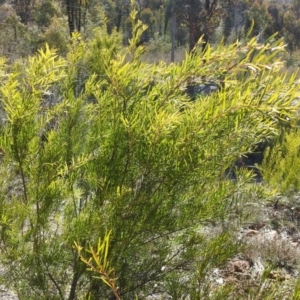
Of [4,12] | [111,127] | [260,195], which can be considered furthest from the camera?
[4,12]

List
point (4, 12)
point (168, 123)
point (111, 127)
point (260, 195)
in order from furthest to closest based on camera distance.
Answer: point (4, 12) → point (260, 195) → point (111, 127) → point (168, 123)

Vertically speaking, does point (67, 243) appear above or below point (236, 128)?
below

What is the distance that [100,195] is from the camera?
1.40 meters

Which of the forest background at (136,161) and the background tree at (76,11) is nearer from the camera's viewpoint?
the forest background at (136,161)

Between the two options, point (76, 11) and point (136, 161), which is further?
point (76, 11)

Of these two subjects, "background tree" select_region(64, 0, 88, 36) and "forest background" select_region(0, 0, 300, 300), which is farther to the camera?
"background tree" select_region(64, 0, 88, 36)

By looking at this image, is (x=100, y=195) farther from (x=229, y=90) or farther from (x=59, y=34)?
(x=59, y=34)

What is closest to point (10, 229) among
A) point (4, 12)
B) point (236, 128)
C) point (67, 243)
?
point (67, 243)

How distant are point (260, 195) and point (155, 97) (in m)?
0.63

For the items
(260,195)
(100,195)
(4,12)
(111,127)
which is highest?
(111,127)

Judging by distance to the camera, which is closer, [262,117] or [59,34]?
[262,117]

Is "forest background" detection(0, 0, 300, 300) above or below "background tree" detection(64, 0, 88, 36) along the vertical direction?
above

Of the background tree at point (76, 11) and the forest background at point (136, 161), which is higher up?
the forest background at point (136, 161)

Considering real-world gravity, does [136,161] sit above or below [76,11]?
above
